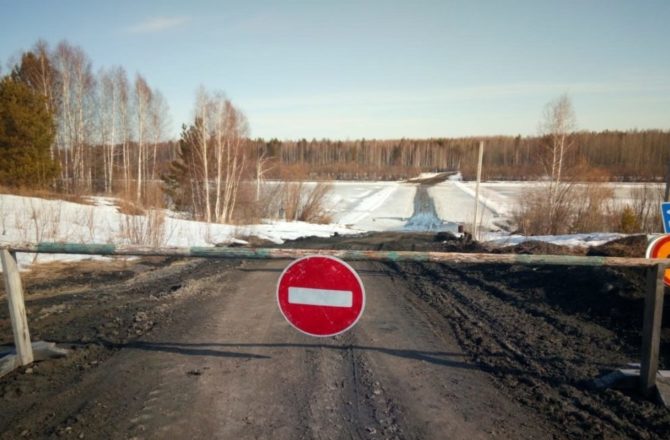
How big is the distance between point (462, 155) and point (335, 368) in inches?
5000

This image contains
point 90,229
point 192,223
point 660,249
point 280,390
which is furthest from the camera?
point 192,223

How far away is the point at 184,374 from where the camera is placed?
3889 mm

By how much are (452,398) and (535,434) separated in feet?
2.29

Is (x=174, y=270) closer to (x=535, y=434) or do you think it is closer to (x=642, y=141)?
(x=535, y=434)

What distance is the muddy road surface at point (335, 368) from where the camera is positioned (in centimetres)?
307

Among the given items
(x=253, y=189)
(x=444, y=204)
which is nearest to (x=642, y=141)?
(x=444, y=204)

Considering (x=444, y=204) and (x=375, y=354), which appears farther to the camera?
(x=444, y=204)

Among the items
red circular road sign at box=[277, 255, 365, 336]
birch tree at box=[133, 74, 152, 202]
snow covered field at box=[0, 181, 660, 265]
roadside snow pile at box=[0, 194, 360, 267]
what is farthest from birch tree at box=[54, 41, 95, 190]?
red circular road sign at box=[277, 255, 365, 336]

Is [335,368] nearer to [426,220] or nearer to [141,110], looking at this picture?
[426,220]

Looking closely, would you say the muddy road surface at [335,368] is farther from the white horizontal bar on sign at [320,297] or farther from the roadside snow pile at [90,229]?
the roadside snow pile at [90,229]

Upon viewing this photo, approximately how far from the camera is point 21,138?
25156 millimetres

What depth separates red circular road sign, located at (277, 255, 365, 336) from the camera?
3113 millimetres

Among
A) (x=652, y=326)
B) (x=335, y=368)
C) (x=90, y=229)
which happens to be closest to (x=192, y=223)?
(x=90, y=229)

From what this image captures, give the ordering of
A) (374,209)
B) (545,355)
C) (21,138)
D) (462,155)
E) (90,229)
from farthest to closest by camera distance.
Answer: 1. (462,155)
2. (374,209)
3. (21,138)
4. (90,229)
5. (545,355)
